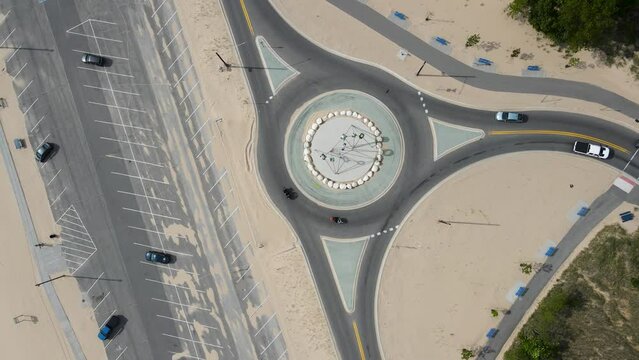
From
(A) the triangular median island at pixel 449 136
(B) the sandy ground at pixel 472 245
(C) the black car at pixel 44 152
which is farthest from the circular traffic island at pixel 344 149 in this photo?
(C) the black car at pixel 44 152

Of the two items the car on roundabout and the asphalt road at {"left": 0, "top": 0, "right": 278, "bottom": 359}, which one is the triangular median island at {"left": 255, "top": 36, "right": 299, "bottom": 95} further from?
the car on roundabout

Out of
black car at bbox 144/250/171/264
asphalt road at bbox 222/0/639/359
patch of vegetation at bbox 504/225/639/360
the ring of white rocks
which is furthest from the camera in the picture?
black car at bbox 144/250/171/264

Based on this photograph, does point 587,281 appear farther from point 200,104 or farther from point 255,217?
point 200,104

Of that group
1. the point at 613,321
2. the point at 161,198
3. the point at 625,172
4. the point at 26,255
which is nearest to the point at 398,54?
the point at 625,172

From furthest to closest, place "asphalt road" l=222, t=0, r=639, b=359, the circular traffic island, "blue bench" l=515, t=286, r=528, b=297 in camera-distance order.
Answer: the circular traffic island, "asphalt road" l=222, t=0, r=639, b=359, "blue bench" l=515, t=286, r=528, b=297

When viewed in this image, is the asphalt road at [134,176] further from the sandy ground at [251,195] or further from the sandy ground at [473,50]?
the sandy ground at [473,50]

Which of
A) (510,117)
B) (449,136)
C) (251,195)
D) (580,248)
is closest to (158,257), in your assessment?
(251,195)

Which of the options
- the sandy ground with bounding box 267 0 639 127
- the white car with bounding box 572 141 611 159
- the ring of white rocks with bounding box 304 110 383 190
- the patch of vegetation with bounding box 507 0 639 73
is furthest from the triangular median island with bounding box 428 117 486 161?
the patch of vegetation with bounding box 507 0 639 73
